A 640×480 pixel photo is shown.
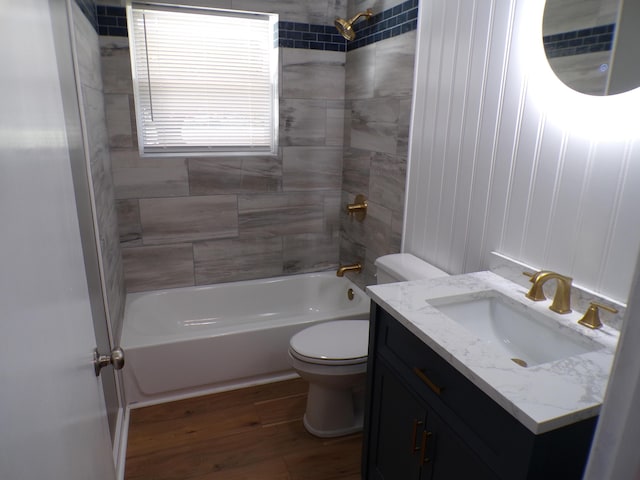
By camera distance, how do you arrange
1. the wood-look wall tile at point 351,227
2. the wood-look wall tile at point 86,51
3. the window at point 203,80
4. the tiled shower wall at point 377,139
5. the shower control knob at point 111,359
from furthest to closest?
the wood-look wall tile at point 351,227
the window at point 203,80
the tiled shower wall at point 377,139
the wood-look wall tile at point 86,51
the shower control knob at point 111,359

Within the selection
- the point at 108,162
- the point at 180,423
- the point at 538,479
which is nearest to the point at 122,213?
the point at 108,162

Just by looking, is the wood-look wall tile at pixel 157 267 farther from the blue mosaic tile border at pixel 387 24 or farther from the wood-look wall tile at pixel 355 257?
the blue mosaic tile border at pixel 387 24

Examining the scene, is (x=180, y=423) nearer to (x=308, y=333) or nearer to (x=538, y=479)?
(x=308, y=333)

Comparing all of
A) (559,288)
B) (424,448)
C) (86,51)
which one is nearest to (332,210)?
(86,51)

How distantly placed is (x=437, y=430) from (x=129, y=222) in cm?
221

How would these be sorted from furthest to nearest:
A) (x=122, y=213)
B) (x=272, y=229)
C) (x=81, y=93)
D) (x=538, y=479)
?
1. (x=272, y=229)
2. (x=122, y=213)
3. (x=81, y=93)
4. (x=538, y=479)

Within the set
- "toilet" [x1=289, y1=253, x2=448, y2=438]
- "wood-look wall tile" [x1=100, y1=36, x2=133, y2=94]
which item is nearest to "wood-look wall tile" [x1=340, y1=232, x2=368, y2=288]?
"toilet" [x1=289, y1=253, x2=448, y2=438]

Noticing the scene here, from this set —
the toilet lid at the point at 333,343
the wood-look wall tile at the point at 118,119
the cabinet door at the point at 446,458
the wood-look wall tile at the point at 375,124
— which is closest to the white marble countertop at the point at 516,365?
the cabinet door at the point at 446,458

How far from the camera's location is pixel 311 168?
2977mm

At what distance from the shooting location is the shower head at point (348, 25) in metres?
2.44

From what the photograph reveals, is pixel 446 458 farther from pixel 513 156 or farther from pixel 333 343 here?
pixel 513 156

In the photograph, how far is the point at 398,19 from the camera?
219 cm

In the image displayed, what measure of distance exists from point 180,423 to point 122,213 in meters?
1.31

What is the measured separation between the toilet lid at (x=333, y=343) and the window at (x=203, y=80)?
53.0 inches
